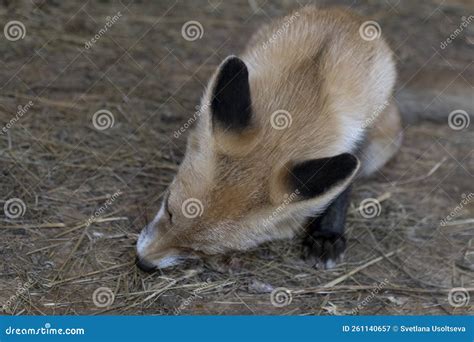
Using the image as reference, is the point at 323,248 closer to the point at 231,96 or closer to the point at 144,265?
the point at 144,265

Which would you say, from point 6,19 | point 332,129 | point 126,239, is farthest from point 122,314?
point 6,19

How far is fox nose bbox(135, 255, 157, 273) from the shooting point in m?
3.47

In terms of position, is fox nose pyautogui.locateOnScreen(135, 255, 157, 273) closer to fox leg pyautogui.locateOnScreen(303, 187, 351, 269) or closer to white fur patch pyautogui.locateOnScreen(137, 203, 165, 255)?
white fur patch pyautogui.locateOnScreen(137, 203, 165, 255)

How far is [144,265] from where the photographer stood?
11.4 feet

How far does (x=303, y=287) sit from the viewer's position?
375cm

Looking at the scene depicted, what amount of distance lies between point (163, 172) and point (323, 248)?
3.47 feet

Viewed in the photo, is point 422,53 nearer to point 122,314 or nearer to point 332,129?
point 332,129

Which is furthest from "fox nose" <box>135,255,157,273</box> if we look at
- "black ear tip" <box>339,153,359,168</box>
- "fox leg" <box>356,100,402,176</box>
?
"fox leg" <box>356,100,402,176</box>

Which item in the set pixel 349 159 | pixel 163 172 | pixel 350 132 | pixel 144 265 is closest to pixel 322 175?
pixel 349 159

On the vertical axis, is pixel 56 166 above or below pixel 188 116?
below

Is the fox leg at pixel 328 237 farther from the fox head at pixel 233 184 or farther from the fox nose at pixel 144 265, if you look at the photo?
the fox nose at pixel 144 265

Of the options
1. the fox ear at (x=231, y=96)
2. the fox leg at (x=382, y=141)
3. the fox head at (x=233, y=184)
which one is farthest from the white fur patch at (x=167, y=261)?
the fox leg at (x=382, y=141)

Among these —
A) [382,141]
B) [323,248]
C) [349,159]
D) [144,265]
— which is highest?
[382,141]

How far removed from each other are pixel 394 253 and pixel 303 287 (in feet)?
2.11
